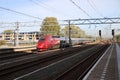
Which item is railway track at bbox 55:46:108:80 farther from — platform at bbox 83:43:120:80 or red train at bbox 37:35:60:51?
red train at bbox 37:35:60:51

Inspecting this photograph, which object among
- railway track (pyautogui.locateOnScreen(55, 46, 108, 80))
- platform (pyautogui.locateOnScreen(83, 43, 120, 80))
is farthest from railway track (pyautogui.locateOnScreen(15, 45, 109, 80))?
platform (pyautogui.locateOnScreen(83, 43, 120, 80))

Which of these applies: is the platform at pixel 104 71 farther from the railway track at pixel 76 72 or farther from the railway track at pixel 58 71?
the railway track at pixel 58 71

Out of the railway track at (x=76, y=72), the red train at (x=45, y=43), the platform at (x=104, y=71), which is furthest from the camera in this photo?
the red train at (x=45, y=43)

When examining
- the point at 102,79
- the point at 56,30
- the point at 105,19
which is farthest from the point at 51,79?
the point at 56,30

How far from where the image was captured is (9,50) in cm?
4175

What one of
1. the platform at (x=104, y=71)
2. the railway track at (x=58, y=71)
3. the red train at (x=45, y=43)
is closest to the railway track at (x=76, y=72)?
the railway track at (x=58, y=71)

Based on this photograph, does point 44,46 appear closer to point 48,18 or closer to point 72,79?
point 72,79

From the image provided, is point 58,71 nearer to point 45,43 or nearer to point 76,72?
point 76,72

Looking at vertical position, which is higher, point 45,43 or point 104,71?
point 45,43

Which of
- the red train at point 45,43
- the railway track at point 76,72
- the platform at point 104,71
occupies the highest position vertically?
the red train at point 45,43

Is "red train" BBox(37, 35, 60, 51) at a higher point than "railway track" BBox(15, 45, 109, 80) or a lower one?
higher

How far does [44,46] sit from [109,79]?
32496 mm

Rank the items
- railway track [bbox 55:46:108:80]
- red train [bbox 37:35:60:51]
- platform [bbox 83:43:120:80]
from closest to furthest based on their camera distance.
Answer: platform [bbox 83:43:120:80] → railway track [bbox 55:46:108:80] → red train [bbox 37:35:60:51]

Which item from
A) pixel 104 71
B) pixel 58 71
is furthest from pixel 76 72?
pixel 104 71
